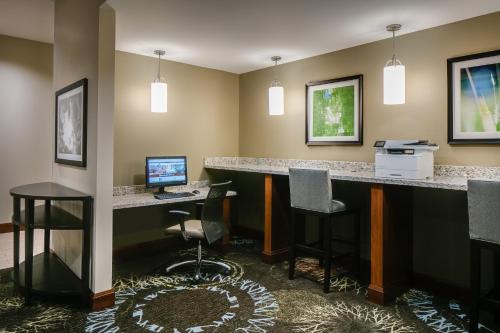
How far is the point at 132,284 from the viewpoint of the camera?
10.1 feet

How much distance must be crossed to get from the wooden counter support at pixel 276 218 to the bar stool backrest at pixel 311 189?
0.52m

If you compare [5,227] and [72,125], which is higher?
[72,125]

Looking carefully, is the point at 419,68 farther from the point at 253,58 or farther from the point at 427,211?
the point at 253,58

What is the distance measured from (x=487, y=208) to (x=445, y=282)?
1.13 m

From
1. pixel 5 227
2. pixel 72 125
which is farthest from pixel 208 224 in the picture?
pixel 5 227

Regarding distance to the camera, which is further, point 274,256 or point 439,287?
point 274,256

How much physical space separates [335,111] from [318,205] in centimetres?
124

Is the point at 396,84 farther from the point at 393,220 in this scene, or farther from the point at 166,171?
the point at 166,171

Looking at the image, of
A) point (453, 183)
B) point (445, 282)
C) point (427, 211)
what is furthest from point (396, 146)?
point (445, 282)

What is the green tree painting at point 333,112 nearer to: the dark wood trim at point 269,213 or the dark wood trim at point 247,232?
the dark wood trim at point 269,213

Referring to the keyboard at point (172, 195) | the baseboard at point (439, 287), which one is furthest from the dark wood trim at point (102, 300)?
the baseboard at point (439, 287)

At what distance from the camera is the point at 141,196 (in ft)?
11.9

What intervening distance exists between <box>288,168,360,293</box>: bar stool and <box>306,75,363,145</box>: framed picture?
868mm

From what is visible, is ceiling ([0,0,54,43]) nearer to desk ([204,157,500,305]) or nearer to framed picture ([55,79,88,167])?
framed picture ([55,79,88,167])
